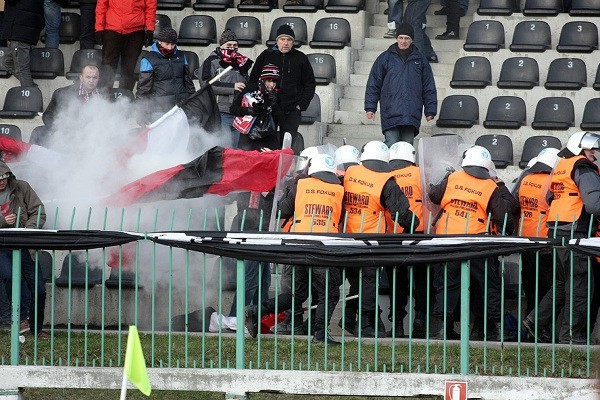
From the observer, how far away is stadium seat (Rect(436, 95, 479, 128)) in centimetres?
1666

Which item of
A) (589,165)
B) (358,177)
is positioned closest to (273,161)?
(358,177)

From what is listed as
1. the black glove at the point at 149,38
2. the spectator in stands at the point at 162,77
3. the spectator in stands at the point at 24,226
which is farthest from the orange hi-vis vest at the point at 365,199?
the black glove at the point at 149,38

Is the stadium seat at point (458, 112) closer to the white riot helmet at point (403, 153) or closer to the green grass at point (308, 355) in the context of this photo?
the white riot helmet at point (403, 153)

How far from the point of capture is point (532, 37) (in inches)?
703

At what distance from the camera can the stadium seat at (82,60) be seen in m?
17.8

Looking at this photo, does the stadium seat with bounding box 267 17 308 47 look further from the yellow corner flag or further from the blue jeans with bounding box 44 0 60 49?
the yellow corner flag

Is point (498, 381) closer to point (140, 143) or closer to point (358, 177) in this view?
point (358, 177)

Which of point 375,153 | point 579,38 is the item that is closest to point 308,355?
point 375,153

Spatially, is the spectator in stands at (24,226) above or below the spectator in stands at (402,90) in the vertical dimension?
below

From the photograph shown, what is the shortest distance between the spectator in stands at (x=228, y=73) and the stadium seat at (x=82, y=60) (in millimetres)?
3111

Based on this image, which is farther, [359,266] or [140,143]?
[140,143]

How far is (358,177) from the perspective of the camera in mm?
12086

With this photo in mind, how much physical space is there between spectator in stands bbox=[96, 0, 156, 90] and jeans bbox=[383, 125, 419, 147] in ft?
11.4

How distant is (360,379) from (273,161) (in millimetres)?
3220
